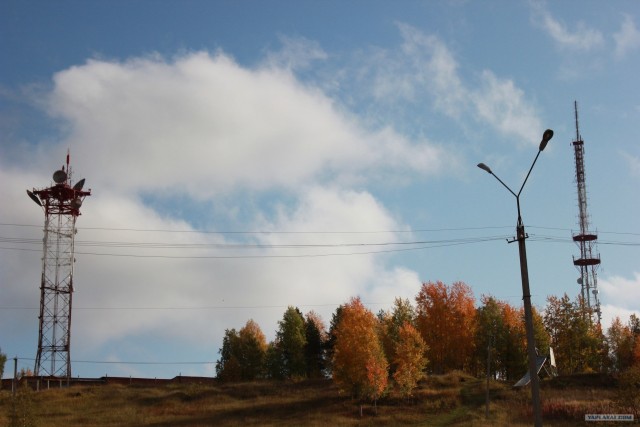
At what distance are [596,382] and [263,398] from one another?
116 feet

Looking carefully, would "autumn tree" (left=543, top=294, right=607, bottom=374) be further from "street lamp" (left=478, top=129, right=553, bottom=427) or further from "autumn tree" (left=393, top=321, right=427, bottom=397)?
"street lamp" (left=478, top=129, right=553, bottom=427)

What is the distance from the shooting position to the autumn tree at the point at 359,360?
71125 mm

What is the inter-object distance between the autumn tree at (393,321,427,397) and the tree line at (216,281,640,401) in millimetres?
104

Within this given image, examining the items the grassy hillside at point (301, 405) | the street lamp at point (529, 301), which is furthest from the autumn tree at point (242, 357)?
the street lamp at point (529, 301)

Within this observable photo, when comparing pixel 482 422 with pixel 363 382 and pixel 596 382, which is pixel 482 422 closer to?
pixel 363 382

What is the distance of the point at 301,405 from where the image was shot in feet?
238

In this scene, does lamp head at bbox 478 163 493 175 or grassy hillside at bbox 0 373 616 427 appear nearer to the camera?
lamp head at bbox 478 163 493 175

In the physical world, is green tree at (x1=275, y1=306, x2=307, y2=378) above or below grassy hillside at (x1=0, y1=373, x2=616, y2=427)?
above

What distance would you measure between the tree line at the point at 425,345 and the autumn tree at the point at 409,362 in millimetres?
104

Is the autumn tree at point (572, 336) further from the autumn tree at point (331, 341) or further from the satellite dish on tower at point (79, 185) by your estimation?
the satellite dish on tower at point (79, 185)

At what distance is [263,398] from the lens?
77438mm

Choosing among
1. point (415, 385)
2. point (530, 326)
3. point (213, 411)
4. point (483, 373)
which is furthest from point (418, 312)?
point (530, 326)

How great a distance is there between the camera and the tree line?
242 ft

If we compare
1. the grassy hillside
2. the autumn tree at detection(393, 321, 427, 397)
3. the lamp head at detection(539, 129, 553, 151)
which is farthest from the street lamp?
the autumn tree at detection(393, 321, 427, 397)
